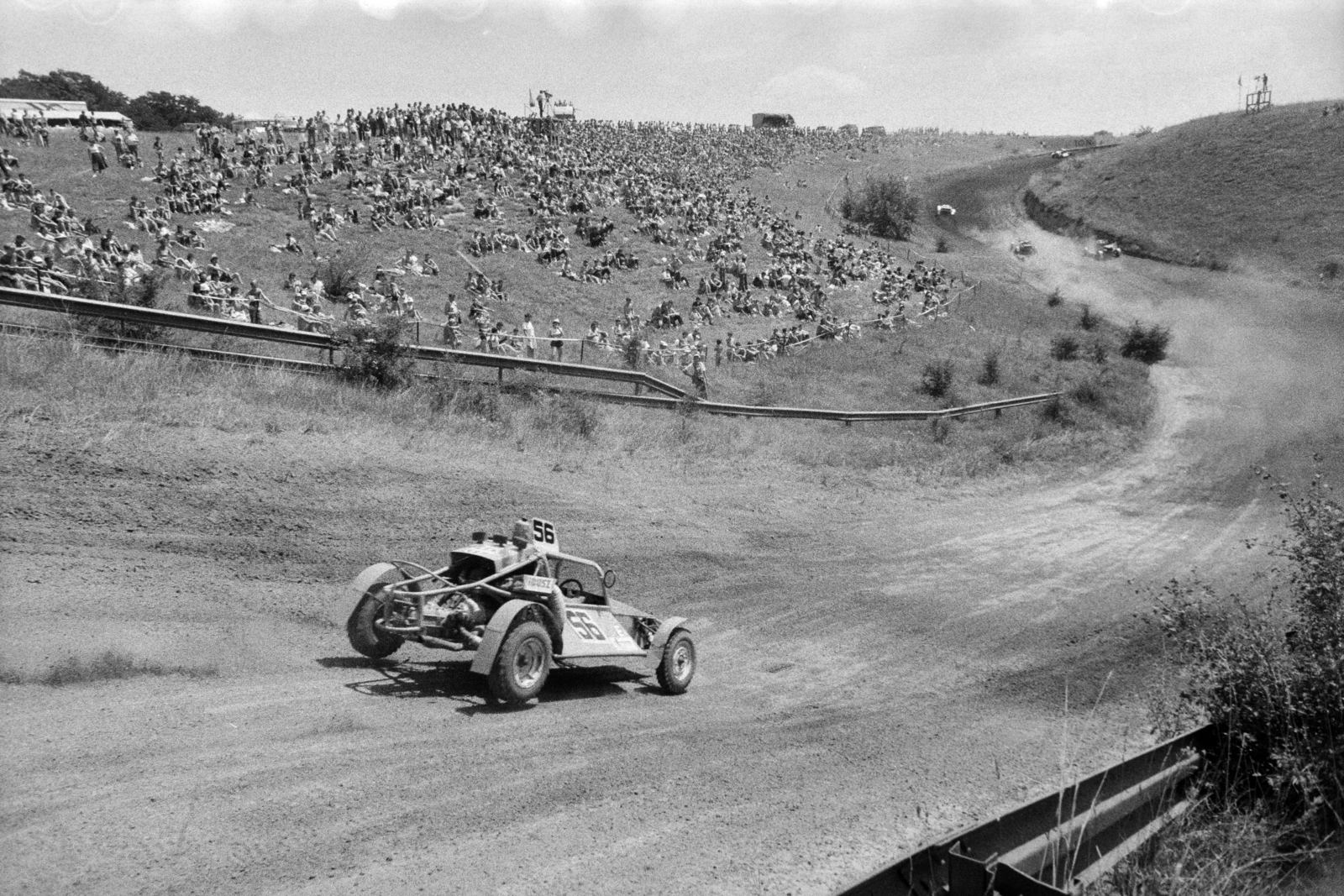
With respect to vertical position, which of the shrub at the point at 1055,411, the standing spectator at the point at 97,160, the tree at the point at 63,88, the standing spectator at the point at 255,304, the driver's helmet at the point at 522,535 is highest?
the tree at the point at 63,88

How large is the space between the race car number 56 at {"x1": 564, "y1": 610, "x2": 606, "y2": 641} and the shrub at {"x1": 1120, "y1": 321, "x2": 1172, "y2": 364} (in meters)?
37.3

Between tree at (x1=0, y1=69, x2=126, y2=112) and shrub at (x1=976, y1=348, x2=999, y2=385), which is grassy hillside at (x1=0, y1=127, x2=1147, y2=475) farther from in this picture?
tree at (x1=0, y1=69, x2=126, y2=112)

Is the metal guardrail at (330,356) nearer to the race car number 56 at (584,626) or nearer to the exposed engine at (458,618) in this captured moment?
the exposed engine at (458,618)

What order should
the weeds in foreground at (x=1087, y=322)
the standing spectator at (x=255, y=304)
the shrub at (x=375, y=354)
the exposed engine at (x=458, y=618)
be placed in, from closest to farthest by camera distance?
the exposed engine at (x=458, y=618), the shrub at (x=375, y=354), the standing spectator at (x=255, y=304), the weeds in foreground at (x=1087, y=322)

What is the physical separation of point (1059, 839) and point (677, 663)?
17.4 feet

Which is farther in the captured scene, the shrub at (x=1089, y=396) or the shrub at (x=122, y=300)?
the shrub at (x=1089, y=396)

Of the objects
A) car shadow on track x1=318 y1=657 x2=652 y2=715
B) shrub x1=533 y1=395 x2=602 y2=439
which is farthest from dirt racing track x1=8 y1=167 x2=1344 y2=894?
shrub x1=533 y1=395 x2=602 y2=439

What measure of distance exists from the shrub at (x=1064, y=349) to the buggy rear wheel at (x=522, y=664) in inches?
1390

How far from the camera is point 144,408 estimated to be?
1283 centimetres

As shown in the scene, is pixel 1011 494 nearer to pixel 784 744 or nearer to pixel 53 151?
pixel 784 744

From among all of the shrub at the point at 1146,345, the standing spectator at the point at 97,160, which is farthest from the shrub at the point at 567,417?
the shrub at the point at 1146,345

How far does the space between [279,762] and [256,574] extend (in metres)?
4.94

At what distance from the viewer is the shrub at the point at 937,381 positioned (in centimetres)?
3209

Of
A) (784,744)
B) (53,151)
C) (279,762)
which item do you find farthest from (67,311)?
(53,151)
